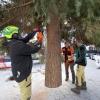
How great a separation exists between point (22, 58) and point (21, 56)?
58 millimetres

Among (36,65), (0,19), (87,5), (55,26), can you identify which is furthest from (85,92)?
(36,65)

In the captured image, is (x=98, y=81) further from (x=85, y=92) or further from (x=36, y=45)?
(x=36, y=45)

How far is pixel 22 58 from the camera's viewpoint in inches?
296

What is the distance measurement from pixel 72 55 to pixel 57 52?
7.67ft

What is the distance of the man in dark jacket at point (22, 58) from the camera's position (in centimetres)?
739

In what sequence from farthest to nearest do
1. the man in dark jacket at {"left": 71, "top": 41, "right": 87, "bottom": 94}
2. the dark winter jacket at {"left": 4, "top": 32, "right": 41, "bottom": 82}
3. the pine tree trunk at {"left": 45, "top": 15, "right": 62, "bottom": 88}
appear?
the man in dark jacket at {"left": 71, "top": 41, "right": 87, "bottom": 94}
the pine tree trunk at {"left": 45, "top": 15, "right": 62, "bottom": 88}
the dark winter jacket at {"left": 4, "top": 32, "right": 41, "bottom": 82}

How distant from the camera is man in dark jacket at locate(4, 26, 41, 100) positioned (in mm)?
7391

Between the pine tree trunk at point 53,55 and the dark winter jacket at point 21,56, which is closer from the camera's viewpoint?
the dark winter jacket at point 21,56

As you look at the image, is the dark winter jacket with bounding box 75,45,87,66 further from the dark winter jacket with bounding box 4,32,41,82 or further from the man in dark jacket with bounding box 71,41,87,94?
the dark winter jacket with bounding box 4,32,41,82

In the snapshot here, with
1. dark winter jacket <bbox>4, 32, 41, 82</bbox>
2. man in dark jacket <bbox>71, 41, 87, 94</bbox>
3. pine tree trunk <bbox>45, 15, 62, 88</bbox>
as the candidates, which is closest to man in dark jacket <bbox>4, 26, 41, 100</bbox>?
dark winter jacket <bbox>4, 32, 41, 82</bbox>

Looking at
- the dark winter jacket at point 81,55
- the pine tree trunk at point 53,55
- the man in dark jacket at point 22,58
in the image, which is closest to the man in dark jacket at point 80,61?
the dark winter jacket at point 81,55

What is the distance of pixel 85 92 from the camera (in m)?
10.4

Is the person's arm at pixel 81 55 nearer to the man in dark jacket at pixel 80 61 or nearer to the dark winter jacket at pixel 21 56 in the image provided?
the man in dark jacket at pixel 80 61

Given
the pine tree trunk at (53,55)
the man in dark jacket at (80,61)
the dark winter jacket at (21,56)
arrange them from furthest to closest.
→ the man in dark jacket at (80,61), the pine tree trunk at (53,55), the dark winter jacket at (21,56)
